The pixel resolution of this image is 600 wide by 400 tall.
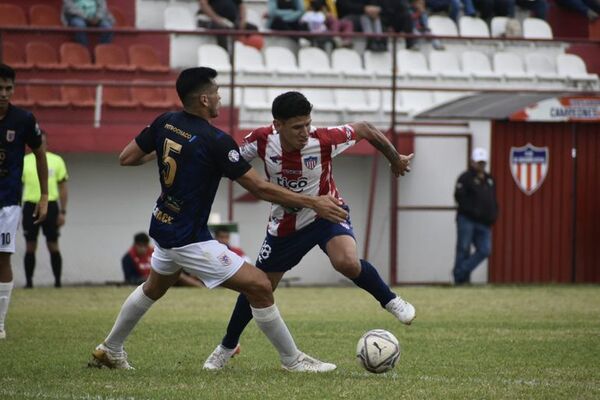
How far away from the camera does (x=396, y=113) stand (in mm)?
21156

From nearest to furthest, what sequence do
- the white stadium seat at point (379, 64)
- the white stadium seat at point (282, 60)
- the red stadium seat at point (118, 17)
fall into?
the white stadium seat at point (282, 60)
the white stadium seat at point (379, 64)
the red stadium seat at point (118, 17)

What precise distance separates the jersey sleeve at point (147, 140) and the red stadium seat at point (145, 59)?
1257cm

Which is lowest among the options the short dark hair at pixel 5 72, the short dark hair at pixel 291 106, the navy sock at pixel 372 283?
the navy sock at pixel 372 283

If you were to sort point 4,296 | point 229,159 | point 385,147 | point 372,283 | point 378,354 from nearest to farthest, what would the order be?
point 229,159
point 378,354
point 372,283
point 385,147
point 4,296

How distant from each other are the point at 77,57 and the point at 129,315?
40.2 ft

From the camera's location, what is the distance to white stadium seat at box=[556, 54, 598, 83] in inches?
882

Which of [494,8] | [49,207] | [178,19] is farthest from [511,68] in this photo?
[49,207]

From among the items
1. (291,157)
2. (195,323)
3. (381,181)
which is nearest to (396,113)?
(381,181)

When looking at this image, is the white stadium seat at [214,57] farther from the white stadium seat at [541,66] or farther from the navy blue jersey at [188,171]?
the navy blue jersey at [188,171]

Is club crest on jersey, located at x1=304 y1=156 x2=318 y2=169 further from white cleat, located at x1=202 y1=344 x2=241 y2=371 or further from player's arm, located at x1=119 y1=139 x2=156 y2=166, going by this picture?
white cleat, located at x1=202 y1=344 x2=241 y2=371

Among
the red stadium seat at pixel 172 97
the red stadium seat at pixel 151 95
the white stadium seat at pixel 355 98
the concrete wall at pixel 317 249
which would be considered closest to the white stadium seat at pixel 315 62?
the white stadium seat at pixel 355 98

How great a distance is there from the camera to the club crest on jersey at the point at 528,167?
67.2ft

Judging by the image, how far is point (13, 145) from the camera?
33.8 feet

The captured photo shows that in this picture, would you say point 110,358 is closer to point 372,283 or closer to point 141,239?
point 372,283
